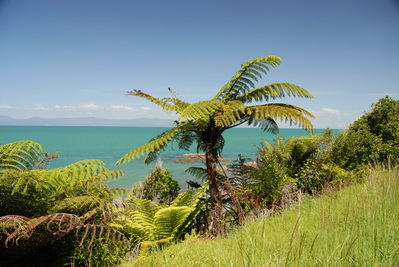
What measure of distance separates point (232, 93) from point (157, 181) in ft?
10.6

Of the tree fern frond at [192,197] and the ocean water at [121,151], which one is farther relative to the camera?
the ocean water at [121,151]

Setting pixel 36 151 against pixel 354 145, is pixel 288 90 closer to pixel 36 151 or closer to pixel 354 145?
pixel 354 145

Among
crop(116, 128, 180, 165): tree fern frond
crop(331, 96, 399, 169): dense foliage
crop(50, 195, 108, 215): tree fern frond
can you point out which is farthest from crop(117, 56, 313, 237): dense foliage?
crop(331, 96, 399, 169): dense foliage

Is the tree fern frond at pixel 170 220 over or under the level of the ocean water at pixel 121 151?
over

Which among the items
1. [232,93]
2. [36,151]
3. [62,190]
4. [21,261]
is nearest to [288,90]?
[232,93]

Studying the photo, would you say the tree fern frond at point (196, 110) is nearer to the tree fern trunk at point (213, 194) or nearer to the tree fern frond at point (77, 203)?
the tree fern trunk at point (213, 194)

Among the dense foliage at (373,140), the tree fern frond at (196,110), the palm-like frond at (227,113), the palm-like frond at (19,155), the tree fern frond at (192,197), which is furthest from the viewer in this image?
the dense foliage at (373,140)

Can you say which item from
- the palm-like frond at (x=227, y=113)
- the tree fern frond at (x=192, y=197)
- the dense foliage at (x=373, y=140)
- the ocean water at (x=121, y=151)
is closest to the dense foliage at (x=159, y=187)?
the ocean water at (x=121, y=151)

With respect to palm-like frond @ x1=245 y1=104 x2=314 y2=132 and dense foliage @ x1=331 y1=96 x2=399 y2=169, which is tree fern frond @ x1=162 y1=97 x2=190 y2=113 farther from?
dense foliage @ x1=331 y1=96 x2=399 y2=169

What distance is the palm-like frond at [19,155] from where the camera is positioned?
10.8ft

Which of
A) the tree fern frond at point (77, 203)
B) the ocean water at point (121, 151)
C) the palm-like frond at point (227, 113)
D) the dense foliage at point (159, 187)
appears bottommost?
the ocean water at point (121, 151)

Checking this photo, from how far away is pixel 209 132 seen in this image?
14.6ft

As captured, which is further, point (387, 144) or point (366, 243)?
point (387, 144)

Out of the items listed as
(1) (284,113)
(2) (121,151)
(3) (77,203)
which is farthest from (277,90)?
(2) (121,151)
